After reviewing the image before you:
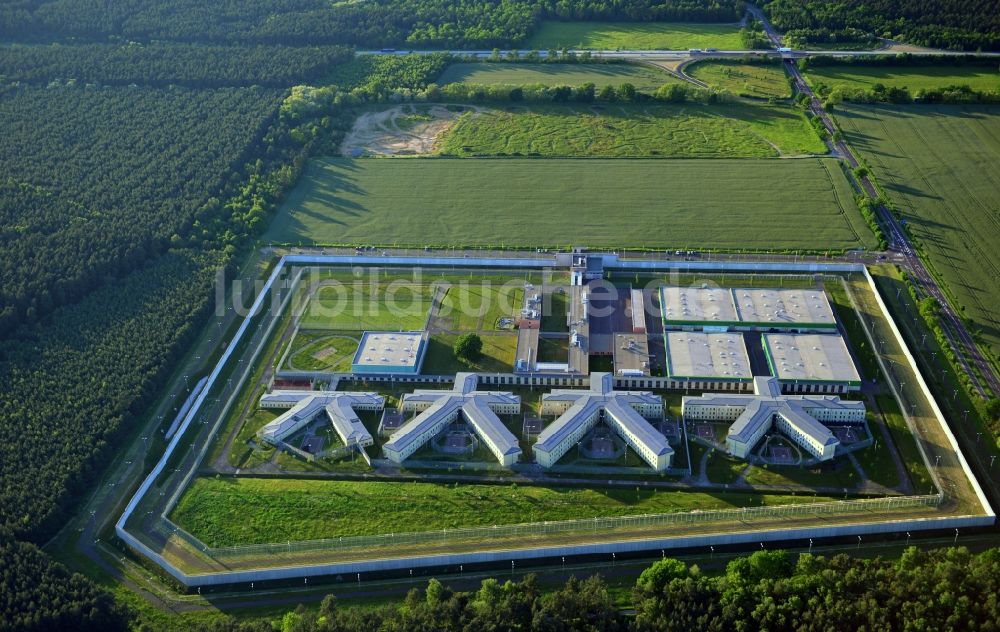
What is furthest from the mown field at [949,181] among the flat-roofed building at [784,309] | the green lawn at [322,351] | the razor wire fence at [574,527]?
the green lawn at [322,351]

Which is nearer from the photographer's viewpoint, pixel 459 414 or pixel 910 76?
pixel 459 414

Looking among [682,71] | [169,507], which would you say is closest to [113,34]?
[682,71]

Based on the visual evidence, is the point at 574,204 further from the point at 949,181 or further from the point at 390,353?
the point at 949,181

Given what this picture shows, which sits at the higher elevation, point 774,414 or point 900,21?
point 900,21

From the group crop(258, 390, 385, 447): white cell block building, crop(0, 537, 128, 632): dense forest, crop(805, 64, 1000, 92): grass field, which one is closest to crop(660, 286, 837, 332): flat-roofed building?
crop(258, 390, 385, 447): white cell block building

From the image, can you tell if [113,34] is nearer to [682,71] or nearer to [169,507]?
[682,71]

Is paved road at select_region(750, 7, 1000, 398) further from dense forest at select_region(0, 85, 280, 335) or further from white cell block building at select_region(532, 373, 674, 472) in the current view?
dense forest at select_region(0, 85, 280, 335)

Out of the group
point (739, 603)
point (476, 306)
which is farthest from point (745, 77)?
point (739, 603)
